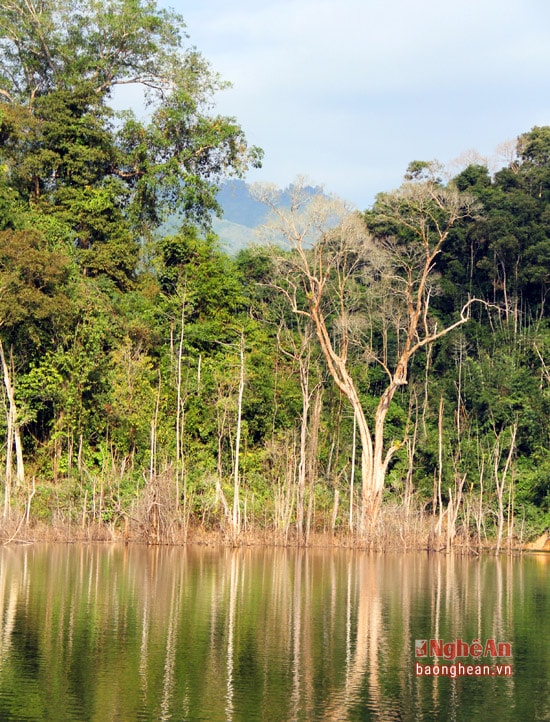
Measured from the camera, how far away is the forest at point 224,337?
27.0 metres

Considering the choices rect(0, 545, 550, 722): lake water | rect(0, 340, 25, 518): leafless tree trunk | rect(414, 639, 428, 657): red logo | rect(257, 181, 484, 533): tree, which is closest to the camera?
rect(0, 545, 550, 722): lake water

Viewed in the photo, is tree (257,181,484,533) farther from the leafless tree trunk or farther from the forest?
the leafless tree trunk

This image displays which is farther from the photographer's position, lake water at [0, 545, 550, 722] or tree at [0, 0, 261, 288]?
tree at [0, 0, 261, 288]

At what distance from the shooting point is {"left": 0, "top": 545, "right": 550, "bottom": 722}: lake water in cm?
1046

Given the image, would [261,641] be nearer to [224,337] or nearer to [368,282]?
[224,337]

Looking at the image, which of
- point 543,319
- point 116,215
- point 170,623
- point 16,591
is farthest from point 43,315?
point 543,319

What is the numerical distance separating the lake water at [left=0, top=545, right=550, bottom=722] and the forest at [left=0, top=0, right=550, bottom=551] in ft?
15.5

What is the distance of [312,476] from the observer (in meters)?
27.6

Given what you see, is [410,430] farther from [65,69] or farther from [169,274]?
[65,69]

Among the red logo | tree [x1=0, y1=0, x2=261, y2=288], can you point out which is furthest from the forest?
the red logo

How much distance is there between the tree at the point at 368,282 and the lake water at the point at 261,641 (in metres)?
7.38

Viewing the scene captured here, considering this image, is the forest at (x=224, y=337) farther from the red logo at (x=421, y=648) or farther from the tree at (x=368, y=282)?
the red logo at (x=421, y=648)

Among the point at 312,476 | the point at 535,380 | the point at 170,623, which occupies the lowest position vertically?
the point at 170,623

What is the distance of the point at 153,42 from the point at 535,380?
17118mm
